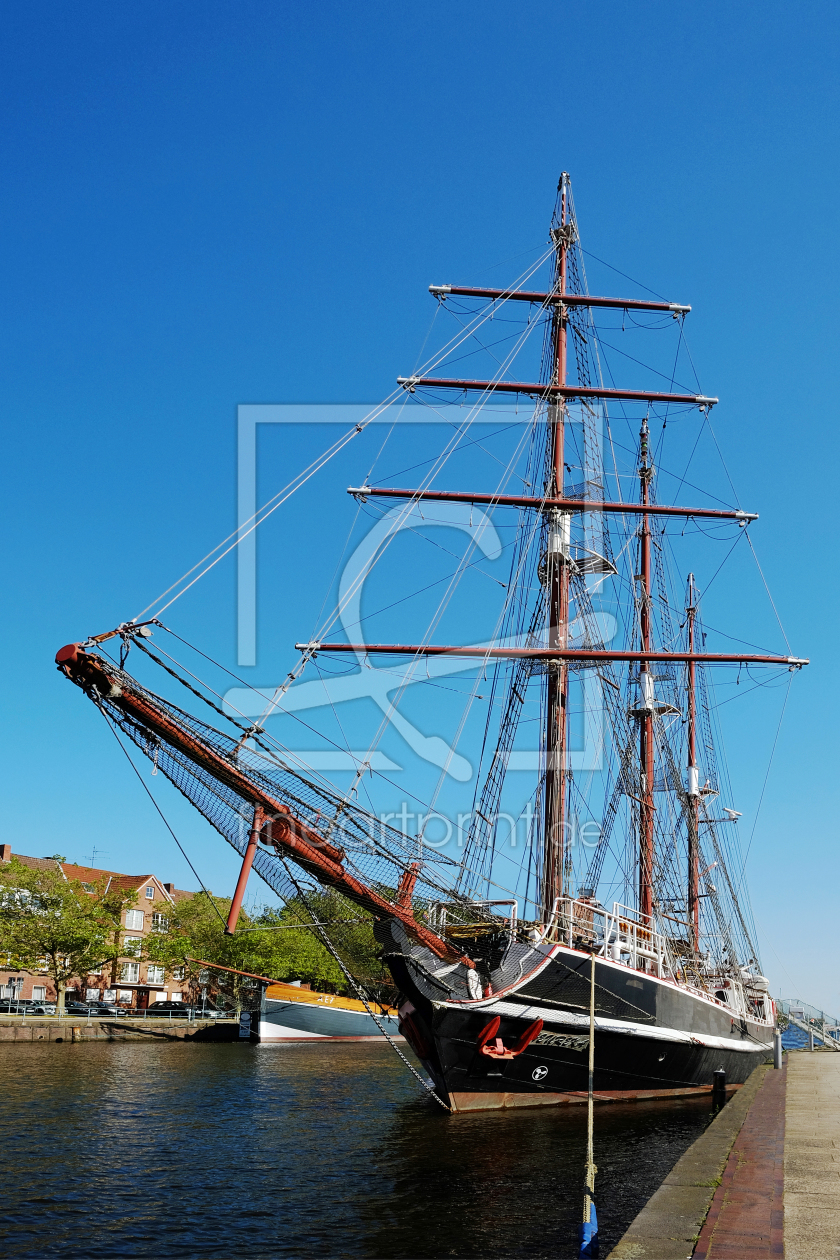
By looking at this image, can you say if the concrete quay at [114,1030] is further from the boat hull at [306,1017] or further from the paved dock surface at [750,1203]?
the paved dock surface at [750,1203]

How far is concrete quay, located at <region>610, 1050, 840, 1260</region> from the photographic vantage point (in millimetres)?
8891

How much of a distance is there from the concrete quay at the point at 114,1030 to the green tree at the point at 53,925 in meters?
3.15

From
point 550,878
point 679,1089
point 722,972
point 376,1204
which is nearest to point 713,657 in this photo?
point 550,878

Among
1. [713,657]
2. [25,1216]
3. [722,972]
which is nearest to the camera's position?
[25,1216]

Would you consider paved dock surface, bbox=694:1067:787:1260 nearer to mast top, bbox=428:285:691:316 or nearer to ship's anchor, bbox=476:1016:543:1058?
ship's anchor, bbox=476:1016:543:1058

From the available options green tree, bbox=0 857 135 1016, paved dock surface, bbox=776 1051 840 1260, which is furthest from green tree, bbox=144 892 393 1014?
paved dock surface, bbox=776 1051 840 1260

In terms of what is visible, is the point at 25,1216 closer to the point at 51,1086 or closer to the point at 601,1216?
the point at 601,1216

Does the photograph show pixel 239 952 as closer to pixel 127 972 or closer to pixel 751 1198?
pixel 127 972

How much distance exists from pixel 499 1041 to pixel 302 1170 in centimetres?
664

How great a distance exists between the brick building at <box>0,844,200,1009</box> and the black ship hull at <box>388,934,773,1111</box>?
39335 millimetres

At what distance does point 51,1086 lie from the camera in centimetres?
2900

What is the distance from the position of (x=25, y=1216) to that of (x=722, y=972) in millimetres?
34334

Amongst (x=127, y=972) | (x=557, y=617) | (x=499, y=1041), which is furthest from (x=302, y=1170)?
(x=127, y=972)

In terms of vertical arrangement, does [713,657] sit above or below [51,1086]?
above
